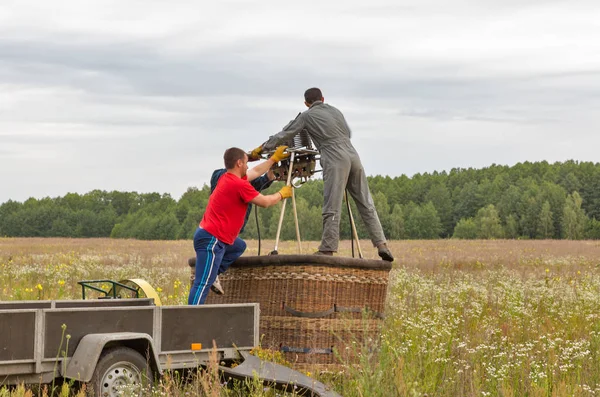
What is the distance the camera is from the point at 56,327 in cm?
609

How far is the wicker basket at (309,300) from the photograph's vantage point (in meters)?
8.04

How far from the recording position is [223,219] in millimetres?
8125

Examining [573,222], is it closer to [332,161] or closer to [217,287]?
[332,161]

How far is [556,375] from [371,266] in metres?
1.92

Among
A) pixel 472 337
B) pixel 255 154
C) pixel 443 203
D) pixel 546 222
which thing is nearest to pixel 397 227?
pixel 546 222

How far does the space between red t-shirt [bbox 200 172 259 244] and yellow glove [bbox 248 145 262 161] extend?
88 centimetres

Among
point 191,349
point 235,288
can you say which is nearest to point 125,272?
point 235,288

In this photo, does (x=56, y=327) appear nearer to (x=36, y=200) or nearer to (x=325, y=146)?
(x=325, y=146)

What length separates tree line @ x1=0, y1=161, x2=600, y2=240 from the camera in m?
124

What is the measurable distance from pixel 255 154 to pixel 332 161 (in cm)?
89

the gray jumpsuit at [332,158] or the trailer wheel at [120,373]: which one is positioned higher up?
the gray jumpsuit at [332,158]

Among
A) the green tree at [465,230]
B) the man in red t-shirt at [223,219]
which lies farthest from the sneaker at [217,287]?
the green tree at [465,230]

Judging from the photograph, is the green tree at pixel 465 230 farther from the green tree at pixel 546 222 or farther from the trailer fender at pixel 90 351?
the trailer fender at pixel 90 351

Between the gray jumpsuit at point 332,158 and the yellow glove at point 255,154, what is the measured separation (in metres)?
0.17
